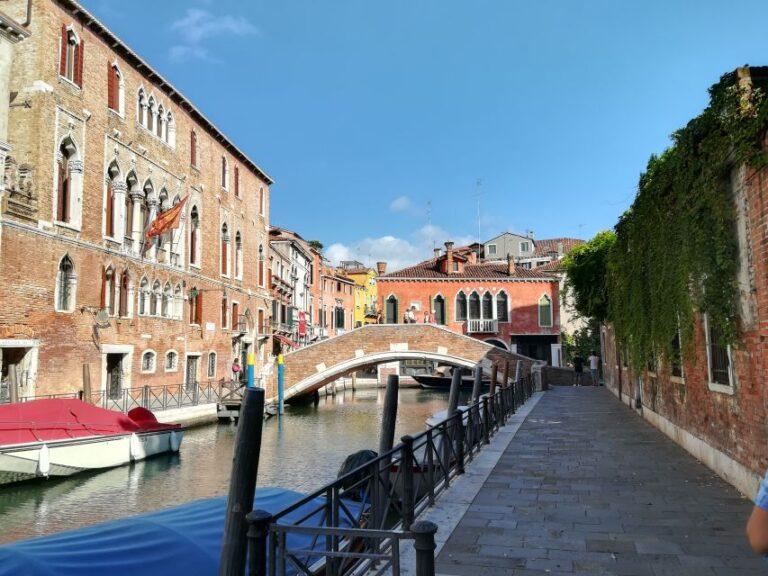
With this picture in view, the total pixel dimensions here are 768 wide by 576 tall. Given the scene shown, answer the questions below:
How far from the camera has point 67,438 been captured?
11.6m

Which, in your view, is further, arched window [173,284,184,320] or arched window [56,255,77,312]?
arched window [173,284,184,320]

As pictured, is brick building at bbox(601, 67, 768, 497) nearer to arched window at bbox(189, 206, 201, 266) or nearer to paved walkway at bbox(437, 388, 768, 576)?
paved walkway at bbox(437, 388, 768, 576)

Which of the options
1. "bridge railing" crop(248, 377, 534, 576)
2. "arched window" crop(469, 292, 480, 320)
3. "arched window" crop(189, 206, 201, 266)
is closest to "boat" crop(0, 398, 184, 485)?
"bridge railing" crop(248, 377, 534, 576)

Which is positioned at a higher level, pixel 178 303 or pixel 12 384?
pixel 178 303

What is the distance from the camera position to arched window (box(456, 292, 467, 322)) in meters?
36.1

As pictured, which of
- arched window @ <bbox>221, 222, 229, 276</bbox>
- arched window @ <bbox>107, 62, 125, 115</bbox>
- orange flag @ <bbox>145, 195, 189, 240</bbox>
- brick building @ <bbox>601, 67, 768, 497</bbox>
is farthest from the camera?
arched window @ <bbox>221, 222, 229, 276</bbox>

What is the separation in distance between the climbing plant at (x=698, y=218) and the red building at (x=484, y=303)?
26.3m

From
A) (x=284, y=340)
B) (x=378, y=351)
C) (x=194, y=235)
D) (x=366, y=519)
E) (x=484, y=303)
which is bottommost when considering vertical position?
(x=366, y=519)

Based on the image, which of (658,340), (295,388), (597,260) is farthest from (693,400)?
(295,388)

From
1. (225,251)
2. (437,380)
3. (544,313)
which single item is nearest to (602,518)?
(225,251)

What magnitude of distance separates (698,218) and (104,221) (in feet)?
52.0

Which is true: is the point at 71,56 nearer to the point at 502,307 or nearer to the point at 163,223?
the point at 163,223

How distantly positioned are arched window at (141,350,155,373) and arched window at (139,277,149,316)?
4.24 feet

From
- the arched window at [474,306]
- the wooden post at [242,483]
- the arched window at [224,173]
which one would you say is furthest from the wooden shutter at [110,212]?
the arched window at [474,306]
